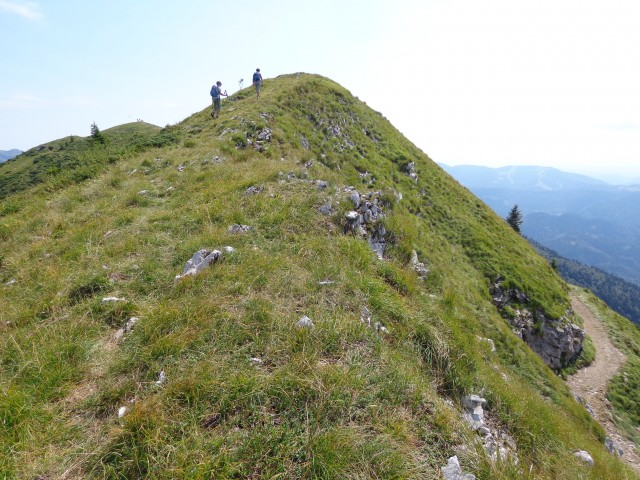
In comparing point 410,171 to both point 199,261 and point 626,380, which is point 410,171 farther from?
point 199,261

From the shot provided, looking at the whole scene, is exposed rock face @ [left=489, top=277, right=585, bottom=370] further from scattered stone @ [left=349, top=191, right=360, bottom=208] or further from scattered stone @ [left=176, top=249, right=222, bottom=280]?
scattered stone @ [left=176, top=249, right=222, bottom=280]

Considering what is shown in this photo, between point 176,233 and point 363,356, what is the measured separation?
266 inches

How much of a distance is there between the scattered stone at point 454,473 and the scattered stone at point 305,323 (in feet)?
8.92

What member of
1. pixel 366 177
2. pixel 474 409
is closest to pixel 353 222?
pixel 474 409

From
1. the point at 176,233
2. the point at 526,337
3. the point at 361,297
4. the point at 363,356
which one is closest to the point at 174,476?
the point at 363,356

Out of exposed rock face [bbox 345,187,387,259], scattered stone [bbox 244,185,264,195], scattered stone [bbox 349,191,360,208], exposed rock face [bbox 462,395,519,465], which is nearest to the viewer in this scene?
exposed rock face [bbox 462,395,519,465]

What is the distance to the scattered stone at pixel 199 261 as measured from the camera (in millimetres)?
7100

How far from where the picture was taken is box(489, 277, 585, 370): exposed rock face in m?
22.0

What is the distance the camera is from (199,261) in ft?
24.3

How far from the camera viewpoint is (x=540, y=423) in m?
6.20

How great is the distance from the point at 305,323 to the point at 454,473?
9.61 feet

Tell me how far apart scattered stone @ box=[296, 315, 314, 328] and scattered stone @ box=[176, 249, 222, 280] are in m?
2.87

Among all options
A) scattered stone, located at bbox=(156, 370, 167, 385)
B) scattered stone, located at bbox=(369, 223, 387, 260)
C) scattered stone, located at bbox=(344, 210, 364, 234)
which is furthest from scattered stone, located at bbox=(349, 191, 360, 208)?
scattered stone, located at bbox=(156, 370, 167, 385)

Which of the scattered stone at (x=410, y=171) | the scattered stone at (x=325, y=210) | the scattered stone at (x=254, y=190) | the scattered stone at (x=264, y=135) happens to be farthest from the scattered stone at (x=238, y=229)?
the scattered stone at (x=410, y=171)
